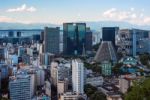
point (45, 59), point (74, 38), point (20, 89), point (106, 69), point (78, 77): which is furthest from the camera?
point (74, 38)

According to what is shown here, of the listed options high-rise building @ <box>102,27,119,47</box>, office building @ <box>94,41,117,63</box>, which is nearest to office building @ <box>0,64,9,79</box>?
office building @ <box>94,41,117,63</box>

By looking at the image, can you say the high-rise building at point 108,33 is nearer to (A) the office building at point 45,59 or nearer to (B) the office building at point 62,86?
(A) the office building at point 45,59

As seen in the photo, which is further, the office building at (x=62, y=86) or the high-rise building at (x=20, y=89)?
the office building at (x=62, y=86)

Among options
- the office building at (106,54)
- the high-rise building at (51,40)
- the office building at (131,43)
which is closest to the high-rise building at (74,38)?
the high-rise building at (51,40)

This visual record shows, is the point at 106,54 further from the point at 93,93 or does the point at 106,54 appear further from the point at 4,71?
the point at 93,93

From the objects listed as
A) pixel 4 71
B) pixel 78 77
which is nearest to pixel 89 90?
pixel 78 77

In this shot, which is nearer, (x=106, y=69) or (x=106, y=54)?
(x=106, y=69)

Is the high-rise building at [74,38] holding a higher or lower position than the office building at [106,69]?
higher
